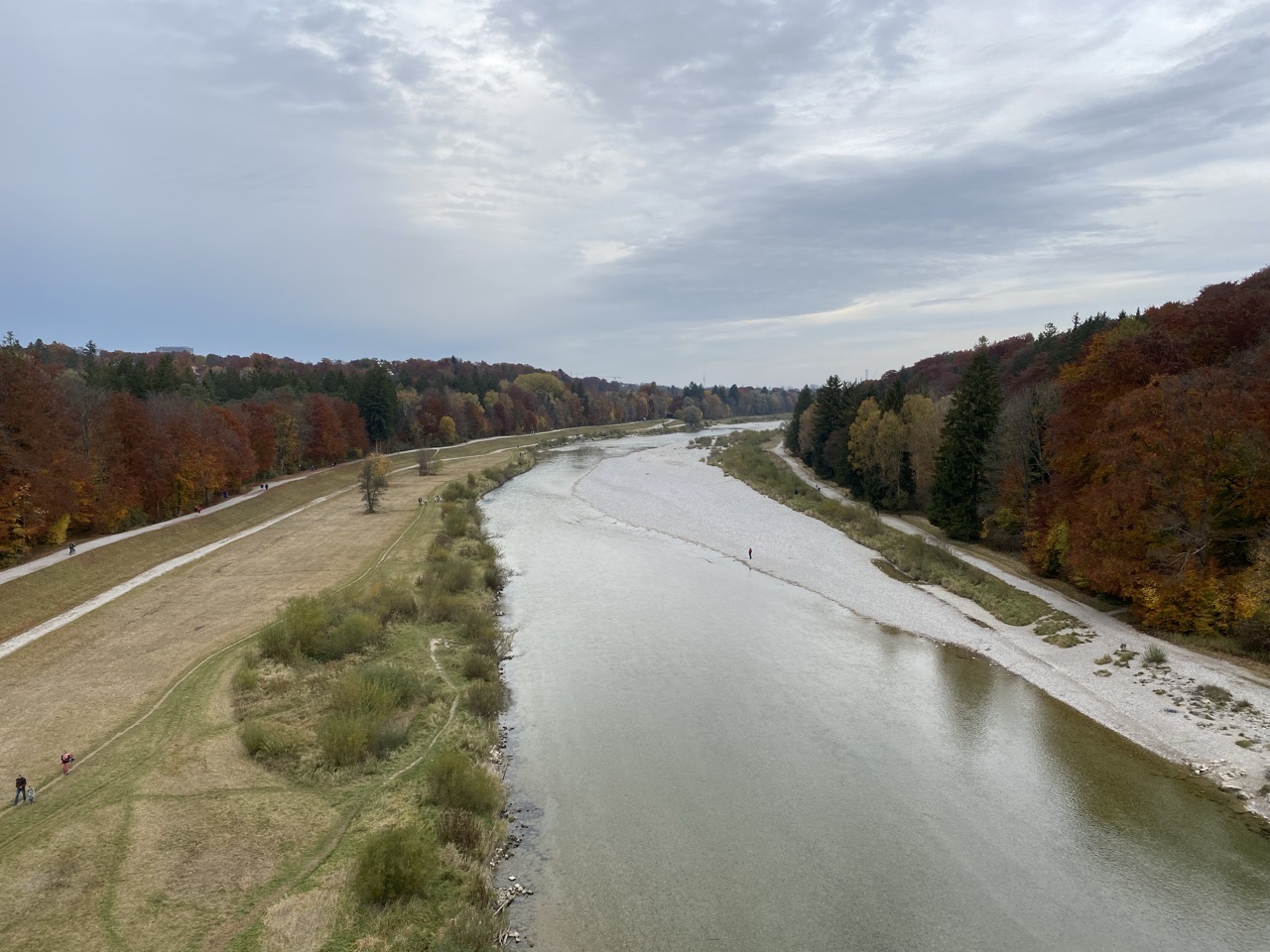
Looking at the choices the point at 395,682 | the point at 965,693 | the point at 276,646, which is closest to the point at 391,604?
the point at 276,646

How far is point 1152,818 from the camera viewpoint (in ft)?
51.8

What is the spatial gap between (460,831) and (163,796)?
6.67 meters

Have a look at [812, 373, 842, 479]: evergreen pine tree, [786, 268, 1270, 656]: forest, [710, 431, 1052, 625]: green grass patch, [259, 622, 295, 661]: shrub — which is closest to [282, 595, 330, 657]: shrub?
[259, 622, 295, 661]: shrub

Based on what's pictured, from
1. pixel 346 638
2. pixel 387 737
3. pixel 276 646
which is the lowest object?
pixel 387 737

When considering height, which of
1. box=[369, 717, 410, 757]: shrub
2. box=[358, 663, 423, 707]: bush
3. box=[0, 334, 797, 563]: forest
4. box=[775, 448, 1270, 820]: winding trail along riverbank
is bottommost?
box=[775, 448, 1270, 820]: winding trail along riverbank

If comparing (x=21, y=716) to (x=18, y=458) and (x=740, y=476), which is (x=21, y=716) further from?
Result: (x=740, y=476)

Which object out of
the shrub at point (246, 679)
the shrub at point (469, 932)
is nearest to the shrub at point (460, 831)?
the shrub at point (469, 932)

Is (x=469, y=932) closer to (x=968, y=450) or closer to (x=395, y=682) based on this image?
(x=395, y=682)

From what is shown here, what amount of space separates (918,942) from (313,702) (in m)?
16.6

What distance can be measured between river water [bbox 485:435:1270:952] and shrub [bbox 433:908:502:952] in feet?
2.73

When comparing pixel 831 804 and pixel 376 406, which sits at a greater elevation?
pixel 376 406

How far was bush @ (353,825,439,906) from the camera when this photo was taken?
12.0m

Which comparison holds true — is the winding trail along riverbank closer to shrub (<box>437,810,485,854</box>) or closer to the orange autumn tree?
the orange autumn tree

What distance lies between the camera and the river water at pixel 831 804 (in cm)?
1270
